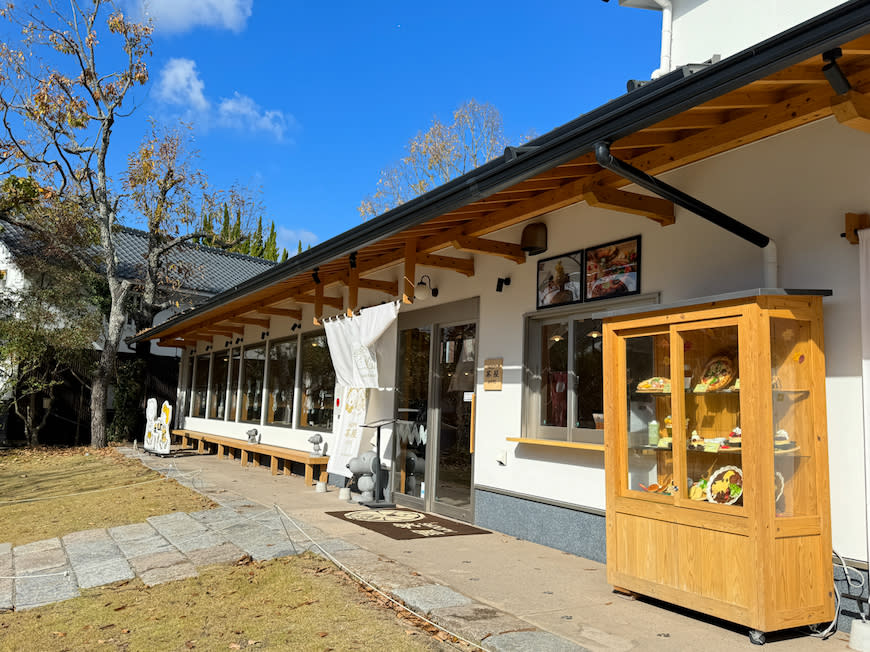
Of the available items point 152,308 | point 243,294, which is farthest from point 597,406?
point 152,308

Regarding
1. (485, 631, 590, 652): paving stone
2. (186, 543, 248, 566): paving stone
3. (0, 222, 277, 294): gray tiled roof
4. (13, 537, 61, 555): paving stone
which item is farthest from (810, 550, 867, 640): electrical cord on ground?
(0, 222, 277, 294): gray tiled roof

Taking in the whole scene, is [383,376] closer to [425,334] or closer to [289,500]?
[425,334]

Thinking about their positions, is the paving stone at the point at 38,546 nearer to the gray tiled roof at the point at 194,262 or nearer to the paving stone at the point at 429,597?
the paving stone at the point at 429,597

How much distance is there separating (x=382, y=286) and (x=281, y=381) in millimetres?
4480

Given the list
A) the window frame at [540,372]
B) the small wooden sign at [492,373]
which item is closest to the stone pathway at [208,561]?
the window frame at [540,372]

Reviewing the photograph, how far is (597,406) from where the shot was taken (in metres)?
5.47

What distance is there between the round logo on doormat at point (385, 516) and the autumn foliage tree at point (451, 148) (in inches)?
518

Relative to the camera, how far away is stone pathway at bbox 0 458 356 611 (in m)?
4.74

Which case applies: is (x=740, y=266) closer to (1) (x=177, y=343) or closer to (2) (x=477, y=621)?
(2) (x=477, y=621)

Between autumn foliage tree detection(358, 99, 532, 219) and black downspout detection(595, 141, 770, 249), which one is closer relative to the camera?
black downspout detection(595, 141, 770, 249)

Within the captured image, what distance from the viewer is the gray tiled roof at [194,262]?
2138cm

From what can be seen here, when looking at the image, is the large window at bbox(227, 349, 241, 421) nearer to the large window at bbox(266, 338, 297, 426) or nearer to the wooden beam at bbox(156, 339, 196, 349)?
the large window at bbox(266, 338, 297, 426)

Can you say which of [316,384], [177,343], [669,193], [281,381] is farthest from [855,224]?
[177,343]

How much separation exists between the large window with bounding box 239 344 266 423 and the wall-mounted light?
6024 mm
